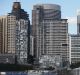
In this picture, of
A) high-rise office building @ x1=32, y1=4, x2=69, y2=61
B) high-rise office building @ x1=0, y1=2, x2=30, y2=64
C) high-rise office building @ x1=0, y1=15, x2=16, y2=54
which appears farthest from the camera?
high-rise office building @ x1=32, y1=4, x2=69, y2=61

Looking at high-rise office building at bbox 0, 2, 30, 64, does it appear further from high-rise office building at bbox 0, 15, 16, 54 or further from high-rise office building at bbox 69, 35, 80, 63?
high-rise office building at bbox 69, 35, 80, 63

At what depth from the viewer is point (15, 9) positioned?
195 m

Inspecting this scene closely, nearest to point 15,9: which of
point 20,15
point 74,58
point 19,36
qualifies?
point 20,15

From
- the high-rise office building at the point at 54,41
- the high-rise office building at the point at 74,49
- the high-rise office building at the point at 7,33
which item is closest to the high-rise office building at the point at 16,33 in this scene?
the high-rise office building at the point at 7,33

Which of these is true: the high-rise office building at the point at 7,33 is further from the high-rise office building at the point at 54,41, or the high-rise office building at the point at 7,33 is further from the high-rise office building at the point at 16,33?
the high-rise office building at the point at 54,41

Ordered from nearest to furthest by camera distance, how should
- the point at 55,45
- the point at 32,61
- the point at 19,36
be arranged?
the point at 32,61
the point at 19,36
the point at 55,45

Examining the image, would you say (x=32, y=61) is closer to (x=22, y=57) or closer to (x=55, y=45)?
(x=22, y=57)

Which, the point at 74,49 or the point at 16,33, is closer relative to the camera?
the point at 16,33

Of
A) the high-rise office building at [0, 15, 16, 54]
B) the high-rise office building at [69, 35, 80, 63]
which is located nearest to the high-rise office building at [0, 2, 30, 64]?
the high-rise office building at [0, 15, 16, 54]

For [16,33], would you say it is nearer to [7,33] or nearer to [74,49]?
[7,33]

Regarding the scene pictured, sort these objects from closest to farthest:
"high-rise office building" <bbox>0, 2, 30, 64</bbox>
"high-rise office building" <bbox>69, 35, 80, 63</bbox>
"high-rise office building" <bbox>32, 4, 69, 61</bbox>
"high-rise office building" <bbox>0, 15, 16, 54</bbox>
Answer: "high-rise office building" <bbox>0, 2, 30, 64</bbox>, "high-rise office building" <bbox>0, 15, 16, 54</bbox>, "high-rise office building" <bbox>69, 35, 80, 63</bbox>, "high-rise office building" <bbox>32, 4, 69, 61</bbox>

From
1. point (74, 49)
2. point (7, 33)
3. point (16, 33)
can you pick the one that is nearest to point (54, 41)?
point (74, 49)

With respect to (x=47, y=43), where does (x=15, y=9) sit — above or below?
above

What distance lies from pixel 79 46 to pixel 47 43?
40.8 feet
